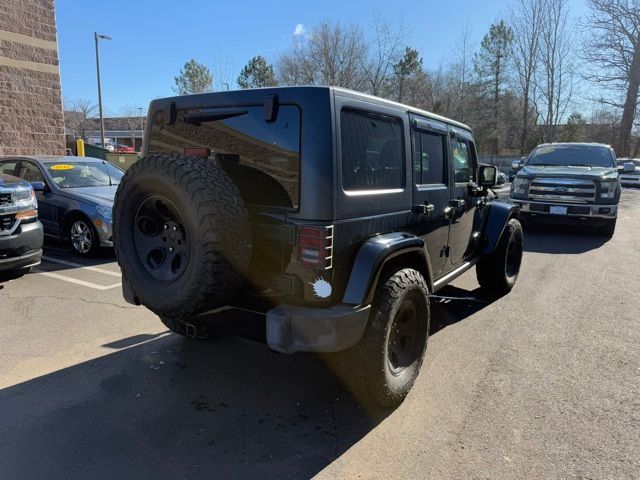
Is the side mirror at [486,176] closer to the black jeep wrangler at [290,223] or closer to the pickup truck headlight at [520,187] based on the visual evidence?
the black jeep wrangler at [290,223]

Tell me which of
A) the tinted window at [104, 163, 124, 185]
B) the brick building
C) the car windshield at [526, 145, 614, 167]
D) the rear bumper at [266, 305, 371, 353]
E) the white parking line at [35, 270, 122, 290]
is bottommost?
the white parking line at [35, 270, 122, 290]

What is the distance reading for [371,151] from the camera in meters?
3.04

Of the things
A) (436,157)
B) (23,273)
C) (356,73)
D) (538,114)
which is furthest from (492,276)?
(538,114)

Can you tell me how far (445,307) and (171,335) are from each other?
2.93 m

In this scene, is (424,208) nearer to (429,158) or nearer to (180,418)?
(429,158)

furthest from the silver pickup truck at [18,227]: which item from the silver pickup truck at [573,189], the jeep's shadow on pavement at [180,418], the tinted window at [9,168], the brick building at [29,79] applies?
the brick building at [29,79]

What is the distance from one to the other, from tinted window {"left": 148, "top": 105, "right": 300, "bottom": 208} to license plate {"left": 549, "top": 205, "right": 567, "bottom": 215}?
8.45m

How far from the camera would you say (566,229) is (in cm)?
1093

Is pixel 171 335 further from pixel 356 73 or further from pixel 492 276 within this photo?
pixel 356 73

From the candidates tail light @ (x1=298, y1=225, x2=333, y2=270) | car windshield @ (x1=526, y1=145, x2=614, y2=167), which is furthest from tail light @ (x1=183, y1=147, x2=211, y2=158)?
car windshield @ (x1=526, y1=145, x2=614, y2=167)

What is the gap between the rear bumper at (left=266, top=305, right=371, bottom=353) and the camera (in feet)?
8.53

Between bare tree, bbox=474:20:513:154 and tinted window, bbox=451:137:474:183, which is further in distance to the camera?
bare tree, bbox=474:20:513:154

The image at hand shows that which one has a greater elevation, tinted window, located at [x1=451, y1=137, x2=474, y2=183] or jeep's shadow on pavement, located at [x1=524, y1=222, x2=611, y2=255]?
tinted window, located at [x1=451, y1=137, x2=474, y2=183]

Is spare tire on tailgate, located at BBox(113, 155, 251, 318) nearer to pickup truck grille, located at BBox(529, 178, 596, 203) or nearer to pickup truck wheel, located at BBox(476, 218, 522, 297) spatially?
pickup truck wheel, located at BBox(476, 218, 522, 297)
